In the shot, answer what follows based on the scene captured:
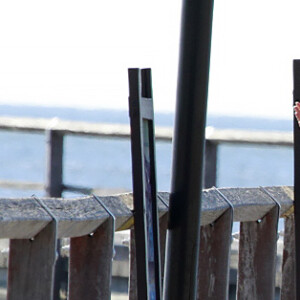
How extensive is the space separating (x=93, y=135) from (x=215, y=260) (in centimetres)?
205

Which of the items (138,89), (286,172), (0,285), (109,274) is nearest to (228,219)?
(109,274)

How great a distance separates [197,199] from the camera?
2.39 metres

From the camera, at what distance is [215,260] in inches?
117

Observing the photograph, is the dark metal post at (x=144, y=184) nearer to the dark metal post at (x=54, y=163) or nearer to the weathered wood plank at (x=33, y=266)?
the weathered wood plank at (x=33, y=266)

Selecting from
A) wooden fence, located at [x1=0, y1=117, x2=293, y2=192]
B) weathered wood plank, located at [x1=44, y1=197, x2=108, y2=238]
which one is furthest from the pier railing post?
weathered wood plank, located at [x1=44, y1=197, x2=108, y2=238]

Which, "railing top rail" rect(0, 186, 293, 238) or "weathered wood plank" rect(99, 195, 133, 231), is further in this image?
"weathered wood plank" rect(99, 195, 133, 231)

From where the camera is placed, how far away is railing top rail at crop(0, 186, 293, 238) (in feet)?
7.28

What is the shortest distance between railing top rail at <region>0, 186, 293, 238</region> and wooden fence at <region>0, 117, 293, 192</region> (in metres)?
1.28

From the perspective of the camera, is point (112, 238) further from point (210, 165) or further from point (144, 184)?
point (210, 165)

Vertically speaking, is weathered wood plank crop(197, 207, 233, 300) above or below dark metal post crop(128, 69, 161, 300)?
below

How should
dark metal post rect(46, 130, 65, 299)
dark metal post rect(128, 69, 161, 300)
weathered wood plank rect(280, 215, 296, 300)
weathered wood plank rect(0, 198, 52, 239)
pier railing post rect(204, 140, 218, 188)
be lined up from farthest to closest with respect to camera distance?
dark metal post rect(46, 130, 65, 299), pier railing post rect(204, 140, 218, 188), weathered wood plank rect(280, 215, 296, 300), dark metal post rect(128, 69, 161, 300), weathered wood plank rect(0, 198, 52, 239)

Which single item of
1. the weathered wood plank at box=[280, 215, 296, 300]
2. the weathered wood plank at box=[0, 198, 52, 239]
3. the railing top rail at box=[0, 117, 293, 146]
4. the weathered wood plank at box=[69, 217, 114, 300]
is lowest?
the weathered wood plank at box=[280, 215, 296, 300]

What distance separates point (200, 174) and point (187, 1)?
1.27 ft

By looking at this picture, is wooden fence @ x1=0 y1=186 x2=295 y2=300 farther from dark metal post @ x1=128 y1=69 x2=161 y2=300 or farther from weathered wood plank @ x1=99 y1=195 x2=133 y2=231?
dark metal post @ x1=128 y1=69 x2=161 y2=300
